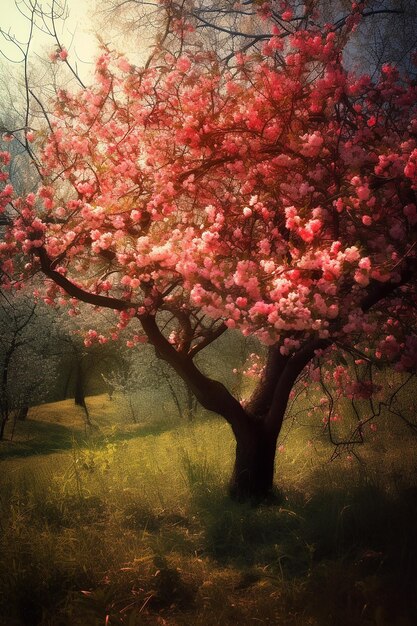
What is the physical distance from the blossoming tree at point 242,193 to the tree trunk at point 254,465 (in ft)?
0.07

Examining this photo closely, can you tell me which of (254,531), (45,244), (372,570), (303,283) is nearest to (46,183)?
(45,244)

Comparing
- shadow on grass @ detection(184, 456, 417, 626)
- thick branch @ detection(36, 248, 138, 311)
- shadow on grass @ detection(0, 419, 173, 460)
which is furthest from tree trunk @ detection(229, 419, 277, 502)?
shadow on grass @ detection(0, 419, 173, 460)

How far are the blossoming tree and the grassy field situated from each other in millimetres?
1004

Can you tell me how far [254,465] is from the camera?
6.94m

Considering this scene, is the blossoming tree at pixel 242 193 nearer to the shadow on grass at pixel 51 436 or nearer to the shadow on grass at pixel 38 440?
the shadow on grass at pixel 38 440

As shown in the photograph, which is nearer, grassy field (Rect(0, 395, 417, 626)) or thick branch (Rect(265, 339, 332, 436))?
grassy field (Rect(0, 395, 417, 626))

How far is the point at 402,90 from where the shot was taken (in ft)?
19.7

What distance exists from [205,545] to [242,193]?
4622 millimetres

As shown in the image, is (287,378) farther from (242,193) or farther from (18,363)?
(18,363)

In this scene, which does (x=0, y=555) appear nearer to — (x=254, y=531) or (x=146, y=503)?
Result: (x=146, y=503)

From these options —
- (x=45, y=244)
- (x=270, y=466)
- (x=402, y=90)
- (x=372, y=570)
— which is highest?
(x=402, y=90)

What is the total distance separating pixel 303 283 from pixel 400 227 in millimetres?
1450

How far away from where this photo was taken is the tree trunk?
22.6 feet

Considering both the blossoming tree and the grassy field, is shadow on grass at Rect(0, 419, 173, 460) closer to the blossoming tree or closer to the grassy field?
the grassy field
